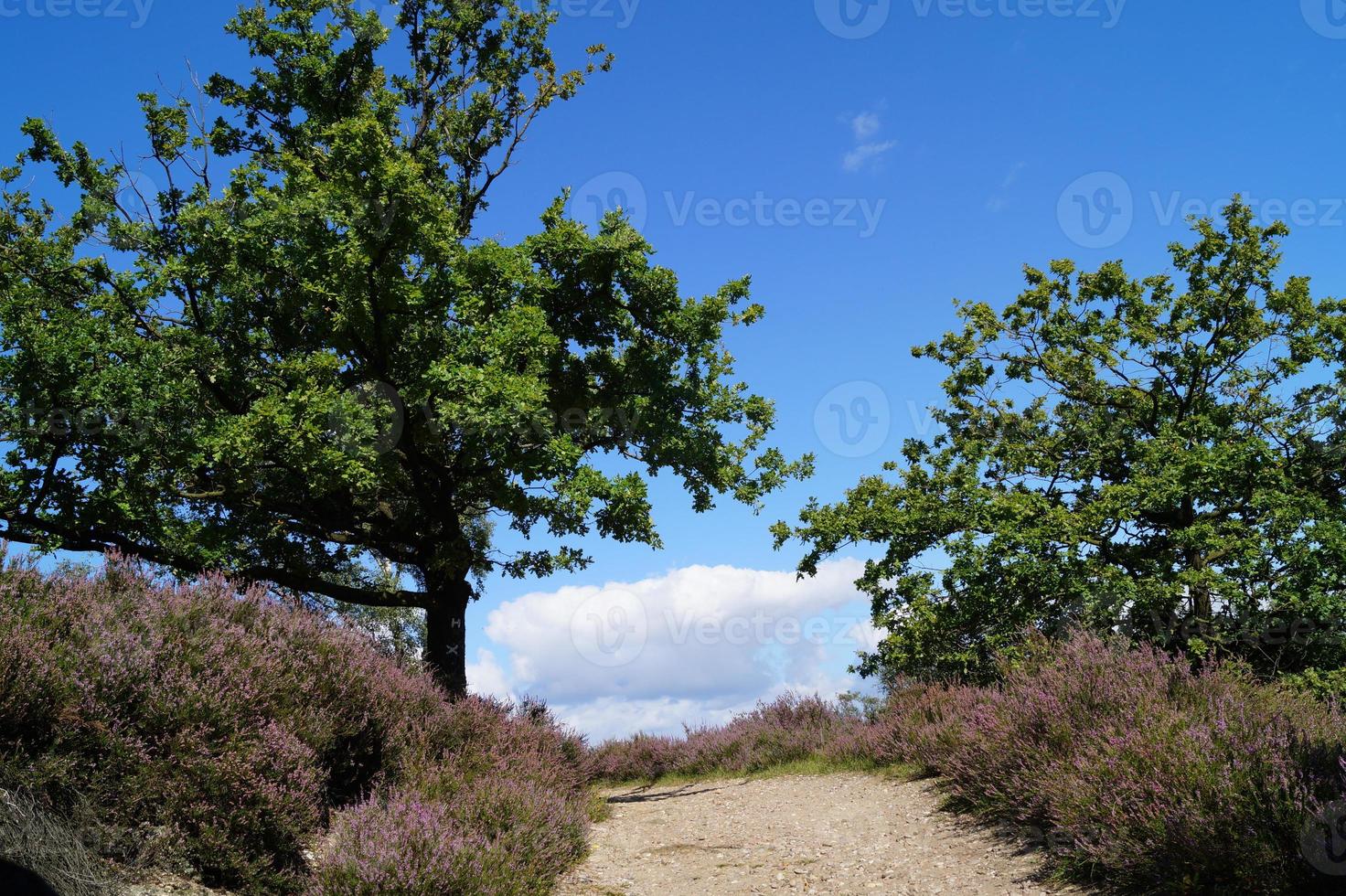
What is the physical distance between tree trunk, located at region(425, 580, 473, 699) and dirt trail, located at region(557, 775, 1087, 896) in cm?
497

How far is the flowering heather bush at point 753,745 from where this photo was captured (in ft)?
49.8

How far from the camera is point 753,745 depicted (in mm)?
16609

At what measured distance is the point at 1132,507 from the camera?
1828 centimetres

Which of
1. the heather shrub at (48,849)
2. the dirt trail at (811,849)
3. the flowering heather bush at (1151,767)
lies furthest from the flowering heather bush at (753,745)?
the heather shrub at (48,849)

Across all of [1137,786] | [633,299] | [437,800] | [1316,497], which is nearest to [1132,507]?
[1316,497]

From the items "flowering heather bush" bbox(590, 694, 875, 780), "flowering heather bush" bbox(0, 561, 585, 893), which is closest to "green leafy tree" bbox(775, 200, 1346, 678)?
"flowering heather bush" bbox(590, 694, 875, 780)

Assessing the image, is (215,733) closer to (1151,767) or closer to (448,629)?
(1151,767)

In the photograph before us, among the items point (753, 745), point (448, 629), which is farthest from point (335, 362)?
point (753, 745)

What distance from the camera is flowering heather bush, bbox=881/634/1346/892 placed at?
18.6 ft

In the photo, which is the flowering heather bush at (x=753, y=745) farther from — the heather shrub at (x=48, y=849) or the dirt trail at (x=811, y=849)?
the heather shrub at (x=48, y=849)

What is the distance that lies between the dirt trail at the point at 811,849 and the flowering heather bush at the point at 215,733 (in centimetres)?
89

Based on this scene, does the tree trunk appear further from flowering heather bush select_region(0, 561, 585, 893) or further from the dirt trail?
flowering heather bush select_region(0, 561, 585, 893)

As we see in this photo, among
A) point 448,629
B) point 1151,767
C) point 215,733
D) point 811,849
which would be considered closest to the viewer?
point 1151,767

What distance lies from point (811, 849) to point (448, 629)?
9140mm
